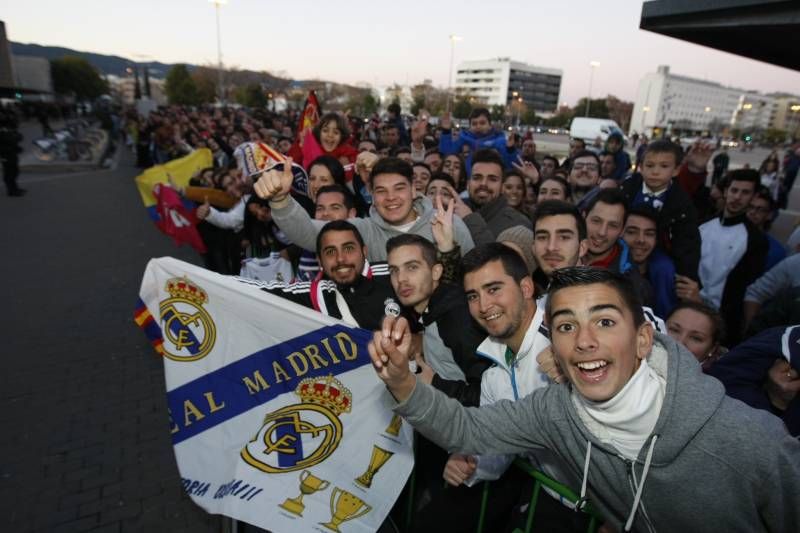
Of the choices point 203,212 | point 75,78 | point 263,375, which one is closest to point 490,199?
point 263,375

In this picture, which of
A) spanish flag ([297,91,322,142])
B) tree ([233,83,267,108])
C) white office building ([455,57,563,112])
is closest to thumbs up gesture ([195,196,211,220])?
spanish flag ([297,91,322,142])

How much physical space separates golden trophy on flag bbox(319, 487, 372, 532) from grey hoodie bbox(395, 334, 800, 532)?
Answer: 2.79ft

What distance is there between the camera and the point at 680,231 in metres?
4.17

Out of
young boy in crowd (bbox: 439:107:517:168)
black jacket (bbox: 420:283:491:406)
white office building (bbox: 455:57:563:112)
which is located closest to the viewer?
black jacket (bbox: 420:283:491:406)

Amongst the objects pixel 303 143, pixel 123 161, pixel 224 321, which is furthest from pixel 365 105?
pixel 224 321

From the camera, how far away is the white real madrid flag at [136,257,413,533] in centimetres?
252

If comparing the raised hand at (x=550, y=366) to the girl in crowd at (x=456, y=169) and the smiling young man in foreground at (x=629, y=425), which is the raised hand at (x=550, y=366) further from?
the girl in crowd at (x=456, y=169)

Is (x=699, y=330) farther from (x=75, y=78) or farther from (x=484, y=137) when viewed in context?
(x=75, y=78)

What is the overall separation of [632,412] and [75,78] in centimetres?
10345

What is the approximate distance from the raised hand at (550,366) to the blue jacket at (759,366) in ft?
3.40

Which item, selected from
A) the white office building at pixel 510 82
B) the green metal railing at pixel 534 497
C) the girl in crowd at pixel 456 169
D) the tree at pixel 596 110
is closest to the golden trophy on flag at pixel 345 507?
the green metal railing at pixel 534 497

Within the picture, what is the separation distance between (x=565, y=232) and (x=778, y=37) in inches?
214

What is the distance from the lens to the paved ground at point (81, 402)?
11.6 ft

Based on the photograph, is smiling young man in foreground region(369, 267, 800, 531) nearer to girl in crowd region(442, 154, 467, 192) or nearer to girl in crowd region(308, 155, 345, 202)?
girl in crowd region(308, 155, 345, 202)
